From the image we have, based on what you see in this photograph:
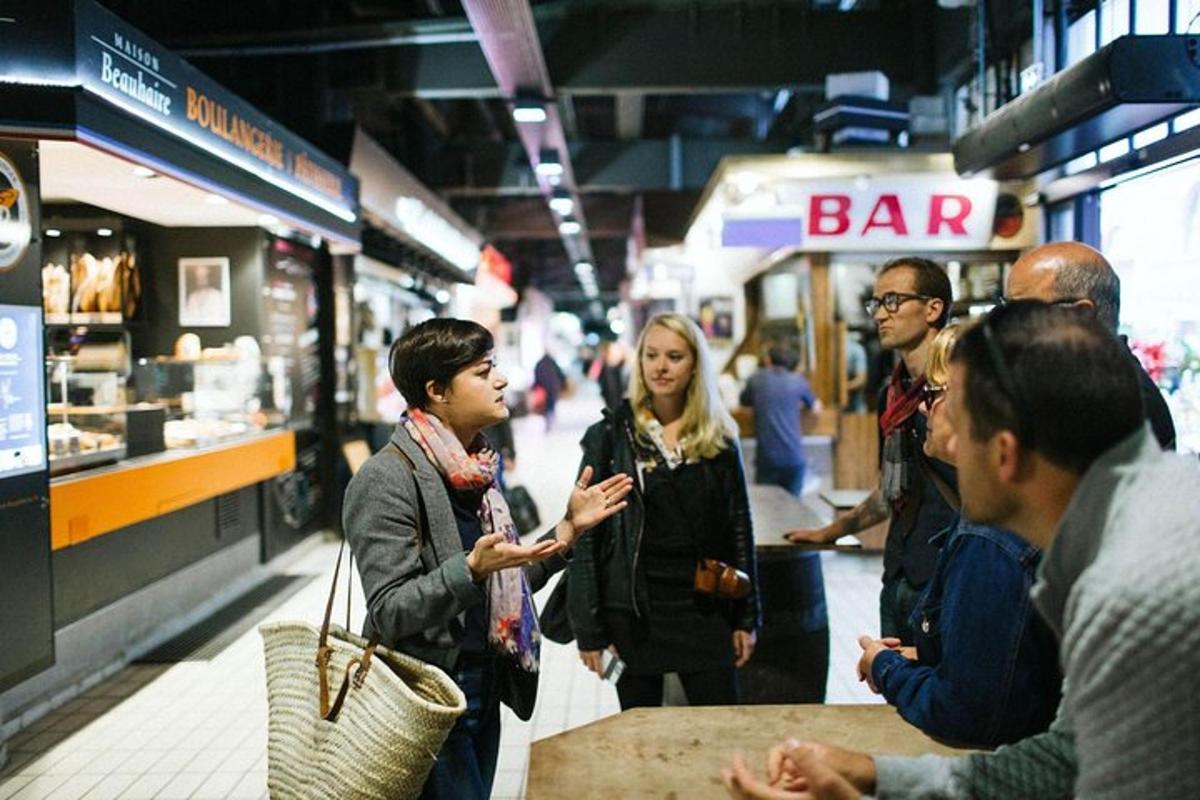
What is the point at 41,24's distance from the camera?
12.6 ft

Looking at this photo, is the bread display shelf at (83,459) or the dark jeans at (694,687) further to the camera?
the bread display shelf at (83,459)

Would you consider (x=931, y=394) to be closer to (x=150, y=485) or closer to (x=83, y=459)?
(x=83, y=459)

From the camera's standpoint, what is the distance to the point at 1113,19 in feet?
18.3

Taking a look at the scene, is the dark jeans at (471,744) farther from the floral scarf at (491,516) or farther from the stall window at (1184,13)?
the stall window at (1184,13)

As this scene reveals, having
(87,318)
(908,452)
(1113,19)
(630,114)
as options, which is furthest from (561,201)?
(908,452)

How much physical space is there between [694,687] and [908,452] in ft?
3.29

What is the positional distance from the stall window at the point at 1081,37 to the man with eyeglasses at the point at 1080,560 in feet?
18.5

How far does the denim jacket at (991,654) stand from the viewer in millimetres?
1423

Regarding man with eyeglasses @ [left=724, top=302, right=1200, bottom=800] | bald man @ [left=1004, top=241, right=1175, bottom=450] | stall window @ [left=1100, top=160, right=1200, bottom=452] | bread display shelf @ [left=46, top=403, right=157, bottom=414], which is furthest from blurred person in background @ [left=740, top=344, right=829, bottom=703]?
man with eyeglasses @ [left=724, top=302, right=1200, bottom=800]

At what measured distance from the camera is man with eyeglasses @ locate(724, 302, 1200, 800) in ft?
3.12

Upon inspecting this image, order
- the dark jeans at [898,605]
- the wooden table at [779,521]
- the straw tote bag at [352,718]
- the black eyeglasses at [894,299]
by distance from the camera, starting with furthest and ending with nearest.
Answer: the wooden table at [779,521] → the black eyeglasses at [894,299] → the dark jeans at [898,605] → the straw tote bag at [352,718]

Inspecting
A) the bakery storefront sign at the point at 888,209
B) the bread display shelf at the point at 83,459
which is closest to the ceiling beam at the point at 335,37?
the bakery storefront sign at the point at 888,209

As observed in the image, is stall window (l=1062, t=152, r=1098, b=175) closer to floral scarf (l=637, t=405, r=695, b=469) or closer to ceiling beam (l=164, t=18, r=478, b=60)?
floral scarf (l=637, t=405, r=695, b=469)

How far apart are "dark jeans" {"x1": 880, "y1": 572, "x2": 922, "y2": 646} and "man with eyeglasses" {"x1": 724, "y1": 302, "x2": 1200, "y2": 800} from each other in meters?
1.25
